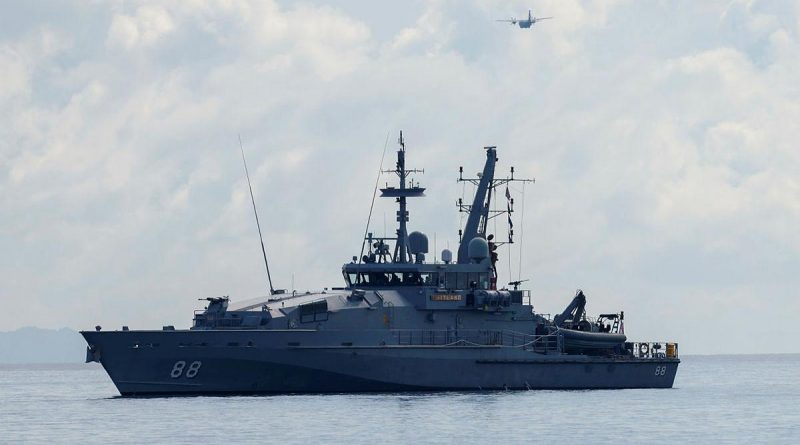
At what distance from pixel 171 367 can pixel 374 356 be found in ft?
23.6

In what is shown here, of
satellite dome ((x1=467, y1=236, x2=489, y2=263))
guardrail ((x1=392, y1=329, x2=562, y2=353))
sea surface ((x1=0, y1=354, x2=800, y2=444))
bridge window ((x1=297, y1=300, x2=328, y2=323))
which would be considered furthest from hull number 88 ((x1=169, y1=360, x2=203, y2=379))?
satellite dome ((x1=467, y1=236, x2=489, y2=263))

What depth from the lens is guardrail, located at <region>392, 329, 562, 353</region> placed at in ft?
177

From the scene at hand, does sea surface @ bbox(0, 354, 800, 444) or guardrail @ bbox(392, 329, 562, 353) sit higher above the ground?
guardrail @ bbox(392, 329, 562, 353)

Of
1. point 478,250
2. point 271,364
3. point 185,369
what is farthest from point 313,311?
point 478,250

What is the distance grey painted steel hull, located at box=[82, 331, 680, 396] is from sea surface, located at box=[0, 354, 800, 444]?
0.55 meters

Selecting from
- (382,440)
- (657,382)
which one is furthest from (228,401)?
(657,382)

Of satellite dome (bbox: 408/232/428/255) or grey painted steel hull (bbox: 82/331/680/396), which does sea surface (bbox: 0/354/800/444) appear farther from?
satellite dome (bbox: 408/232/428/255)

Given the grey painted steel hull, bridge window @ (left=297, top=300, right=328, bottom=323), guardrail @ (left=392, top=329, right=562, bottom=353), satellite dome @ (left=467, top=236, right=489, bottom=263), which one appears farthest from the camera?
satellite dome @ (left=467, top=236, right=489, bottom=263)

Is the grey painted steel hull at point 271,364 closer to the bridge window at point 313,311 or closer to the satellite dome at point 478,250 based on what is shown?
the bridge window at point 313,311

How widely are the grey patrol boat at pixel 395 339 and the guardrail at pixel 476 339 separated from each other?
0.05 metres

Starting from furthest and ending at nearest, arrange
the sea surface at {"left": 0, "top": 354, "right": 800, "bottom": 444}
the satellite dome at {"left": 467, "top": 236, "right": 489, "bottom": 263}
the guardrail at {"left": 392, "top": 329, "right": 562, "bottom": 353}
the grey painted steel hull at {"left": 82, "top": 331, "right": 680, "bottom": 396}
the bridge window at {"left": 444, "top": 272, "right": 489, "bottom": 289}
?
→ the satellite dome at {"left": 467, "top": 236, "right": 489, "bottom": 263} → the bridge window at {"left": 444, "top": 272, "right": 489, "bottom": 289} → the guardrail at {"left": 392, "top": 329, "right": 562, "bottom": 353} → the grey painted steel hull at {"left": 82, "top": 331, "right": 680, "bottom": 396} → the sea surface at {"left": 0, "top": 354, "right": 800, "bottom": 444}

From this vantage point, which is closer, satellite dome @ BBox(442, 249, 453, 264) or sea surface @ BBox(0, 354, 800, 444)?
sea surface @ BBox(0, 354, 800, 444)

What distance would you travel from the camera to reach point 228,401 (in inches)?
1962

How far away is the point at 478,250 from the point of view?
57.4 metres
